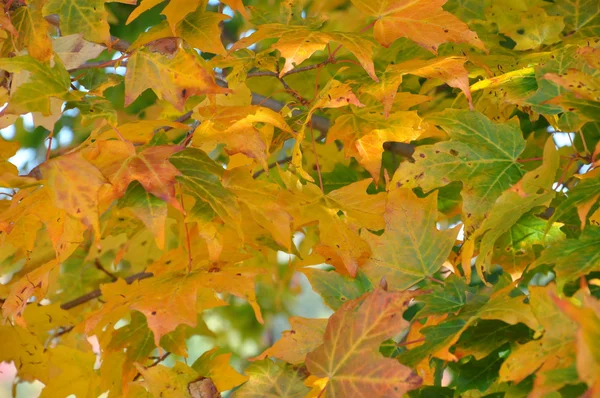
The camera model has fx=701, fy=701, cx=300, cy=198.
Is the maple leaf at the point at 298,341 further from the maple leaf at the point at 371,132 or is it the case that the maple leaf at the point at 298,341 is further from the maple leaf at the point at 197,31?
the maple leaf at the point at 197,31

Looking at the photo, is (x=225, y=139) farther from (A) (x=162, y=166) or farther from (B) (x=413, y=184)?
(B) (x=413, y=184)

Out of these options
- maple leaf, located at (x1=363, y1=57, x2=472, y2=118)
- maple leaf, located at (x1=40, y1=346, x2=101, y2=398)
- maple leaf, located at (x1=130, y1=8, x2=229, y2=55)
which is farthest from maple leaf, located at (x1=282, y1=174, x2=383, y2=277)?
maple leaf, located at (x1=40, y1=346, x2=101, y2=398)

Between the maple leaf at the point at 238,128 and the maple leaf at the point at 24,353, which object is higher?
the maple leaf at the point at 238,128

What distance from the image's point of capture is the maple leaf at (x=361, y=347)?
65 centimetres

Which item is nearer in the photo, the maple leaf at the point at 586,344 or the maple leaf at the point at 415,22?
the maple leaf at the point at 586,344

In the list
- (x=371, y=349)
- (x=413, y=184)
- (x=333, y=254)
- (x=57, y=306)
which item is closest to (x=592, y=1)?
(x=413, y=184)

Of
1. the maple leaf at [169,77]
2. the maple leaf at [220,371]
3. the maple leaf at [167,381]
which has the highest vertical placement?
the maple leaf at [169,77]

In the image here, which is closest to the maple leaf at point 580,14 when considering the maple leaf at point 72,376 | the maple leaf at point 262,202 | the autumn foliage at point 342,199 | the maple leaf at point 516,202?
the autumn foliage at point 342,199

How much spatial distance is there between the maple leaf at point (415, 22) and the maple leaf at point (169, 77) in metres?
0.23

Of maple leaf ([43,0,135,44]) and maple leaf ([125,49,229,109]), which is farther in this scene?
maple leaf ([43,0,135,44])

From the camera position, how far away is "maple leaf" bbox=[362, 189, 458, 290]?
0.81 m

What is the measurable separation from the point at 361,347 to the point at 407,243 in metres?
→ 0.18

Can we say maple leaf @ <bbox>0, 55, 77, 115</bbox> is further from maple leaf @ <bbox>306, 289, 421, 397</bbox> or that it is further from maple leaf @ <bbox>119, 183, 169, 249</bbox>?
maple leaf @ <bbox>306, 289, 421, 397</bbox>

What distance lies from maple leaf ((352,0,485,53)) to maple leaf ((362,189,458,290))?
0.20 metres
